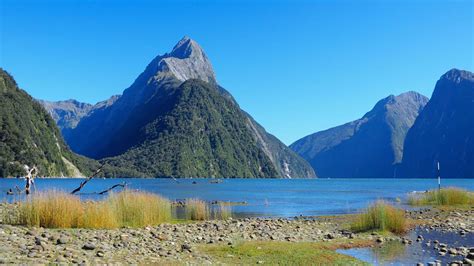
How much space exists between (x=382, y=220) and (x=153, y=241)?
13.5 m

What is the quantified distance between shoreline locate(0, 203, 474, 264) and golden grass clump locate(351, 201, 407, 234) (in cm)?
108

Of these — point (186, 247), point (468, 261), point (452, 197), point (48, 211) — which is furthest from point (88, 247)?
point (452, 197)

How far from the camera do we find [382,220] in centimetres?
2620

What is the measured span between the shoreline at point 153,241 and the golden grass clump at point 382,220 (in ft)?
3.55

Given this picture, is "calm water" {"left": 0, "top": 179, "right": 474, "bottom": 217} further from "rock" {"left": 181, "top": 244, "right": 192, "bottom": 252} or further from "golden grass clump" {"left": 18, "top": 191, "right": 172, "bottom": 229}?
"rock" {"left": 181, "top": 244, "right": 192, "bottom": 252}

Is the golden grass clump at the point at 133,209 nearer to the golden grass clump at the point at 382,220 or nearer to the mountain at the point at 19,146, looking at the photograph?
the golden grass clump at the point at 382,220

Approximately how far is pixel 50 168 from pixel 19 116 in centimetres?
2413

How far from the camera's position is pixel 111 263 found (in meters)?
13.4

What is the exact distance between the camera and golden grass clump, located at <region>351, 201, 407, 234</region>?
26281mm

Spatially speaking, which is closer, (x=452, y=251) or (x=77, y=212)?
(x=452, y=251)

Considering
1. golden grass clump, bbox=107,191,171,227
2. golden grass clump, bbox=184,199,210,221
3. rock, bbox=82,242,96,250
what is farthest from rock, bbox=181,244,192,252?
golden grass clump, bbox=184,199,210,221

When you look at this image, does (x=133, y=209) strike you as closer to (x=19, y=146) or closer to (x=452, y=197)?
(x=452, y=197)

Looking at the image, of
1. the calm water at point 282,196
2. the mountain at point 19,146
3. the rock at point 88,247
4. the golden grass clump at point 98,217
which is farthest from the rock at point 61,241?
the mountain at point 19,146

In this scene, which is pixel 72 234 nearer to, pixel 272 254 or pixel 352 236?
pixel 272 254
